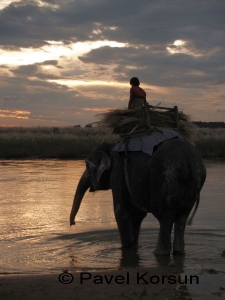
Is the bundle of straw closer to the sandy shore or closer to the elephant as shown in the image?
the elephant

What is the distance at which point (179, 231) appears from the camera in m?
7.73

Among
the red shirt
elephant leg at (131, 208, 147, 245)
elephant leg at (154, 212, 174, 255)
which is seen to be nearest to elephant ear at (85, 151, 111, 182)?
elephant leg at (131, 208, 147, 245)

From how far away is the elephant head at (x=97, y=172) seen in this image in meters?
8.34

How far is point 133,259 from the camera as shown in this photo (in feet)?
25.9

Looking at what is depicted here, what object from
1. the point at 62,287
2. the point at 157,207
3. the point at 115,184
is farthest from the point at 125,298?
the point at 115,184

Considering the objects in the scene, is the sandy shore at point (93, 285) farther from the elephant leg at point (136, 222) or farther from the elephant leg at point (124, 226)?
the elephant leg at point (136, 222)

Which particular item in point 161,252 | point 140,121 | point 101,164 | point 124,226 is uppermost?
point 140,121

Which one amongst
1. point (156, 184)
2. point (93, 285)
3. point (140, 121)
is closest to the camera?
point (93, 285)

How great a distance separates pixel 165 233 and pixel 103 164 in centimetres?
141

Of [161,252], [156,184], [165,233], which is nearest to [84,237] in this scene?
[161,252]

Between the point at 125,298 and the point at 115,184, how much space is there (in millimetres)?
2882

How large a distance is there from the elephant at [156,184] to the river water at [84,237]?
39cm

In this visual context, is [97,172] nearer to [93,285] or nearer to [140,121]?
[140,121]

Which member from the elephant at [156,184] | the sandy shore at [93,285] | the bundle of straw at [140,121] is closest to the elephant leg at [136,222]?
the elephant at [156,184]
